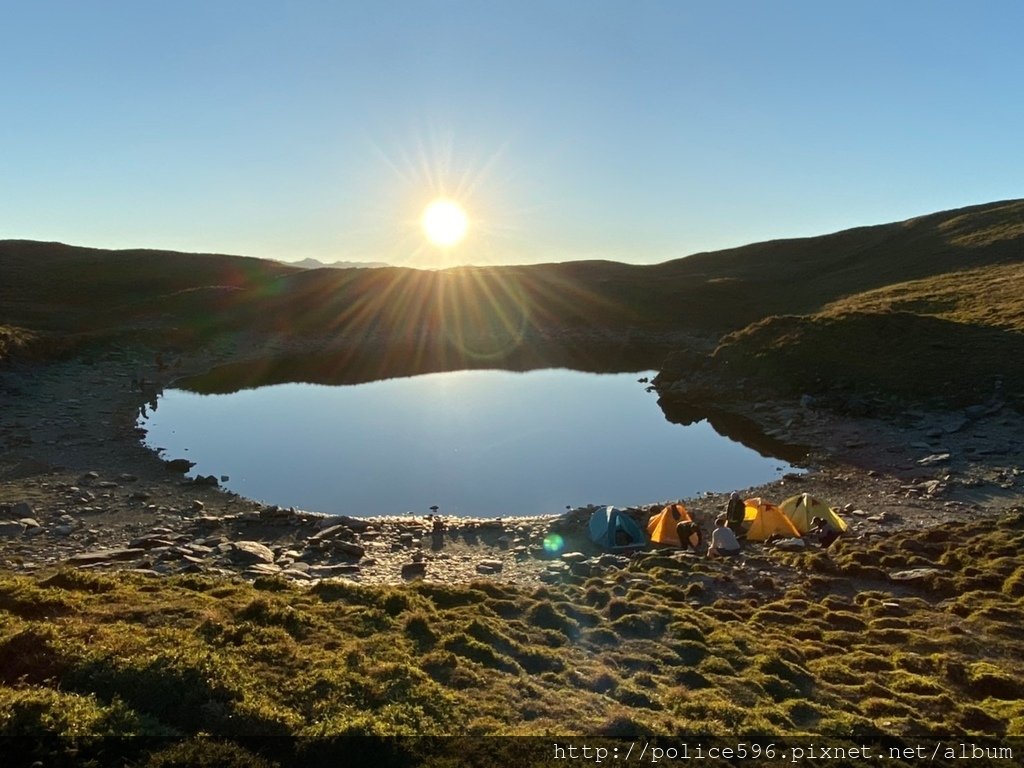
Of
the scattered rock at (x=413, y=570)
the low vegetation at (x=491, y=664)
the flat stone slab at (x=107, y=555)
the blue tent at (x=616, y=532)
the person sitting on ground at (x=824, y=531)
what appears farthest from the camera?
the blue tent at (x=616, y=532)

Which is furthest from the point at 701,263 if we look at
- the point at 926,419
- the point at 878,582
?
the point at 878,582

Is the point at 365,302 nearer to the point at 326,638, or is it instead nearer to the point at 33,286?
the point at 33,286

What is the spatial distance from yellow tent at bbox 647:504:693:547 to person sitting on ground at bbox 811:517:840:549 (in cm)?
505

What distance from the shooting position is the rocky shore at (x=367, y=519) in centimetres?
2316

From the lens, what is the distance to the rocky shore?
23156 mm

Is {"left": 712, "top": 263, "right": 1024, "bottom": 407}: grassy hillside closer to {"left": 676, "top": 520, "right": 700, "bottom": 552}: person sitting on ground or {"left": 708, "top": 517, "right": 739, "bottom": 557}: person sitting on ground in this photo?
{"left": 708, "top": 517, "right": 739, "bottom": 557}: person sitting on ground

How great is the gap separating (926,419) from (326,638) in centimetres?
3994

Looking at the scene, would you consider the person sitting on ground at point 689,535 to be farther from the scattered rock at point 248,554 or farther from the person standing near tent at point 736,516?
the scattered rock at point 248,554

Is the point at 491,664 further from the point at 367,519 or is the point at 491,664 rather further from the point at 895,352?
the point at 895,352

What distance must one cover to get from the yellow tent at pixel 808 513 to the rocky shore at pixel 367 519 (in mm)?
755

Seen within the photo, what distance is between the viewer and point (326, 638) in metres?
13.7

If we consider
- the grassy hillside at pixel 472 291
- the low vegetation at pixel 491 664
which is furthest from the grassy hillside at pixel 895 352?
the grassy hillside at pixel 472 291

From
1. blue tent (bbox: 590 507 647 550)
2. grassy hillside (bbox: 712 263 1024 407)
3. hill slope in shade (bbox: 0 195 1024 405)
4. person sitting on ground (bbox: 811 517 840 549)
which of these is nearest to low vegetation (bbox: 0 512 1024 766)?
person sitting on ground (bbox: 811 517 840 549)

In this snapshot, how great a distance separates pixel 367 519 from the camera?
95.8ft
